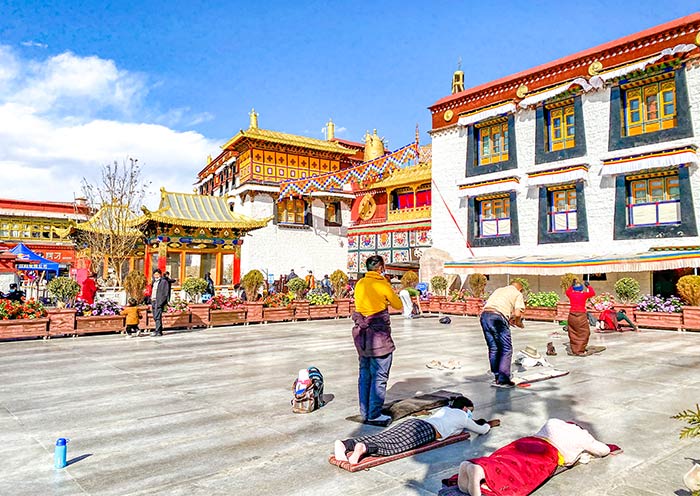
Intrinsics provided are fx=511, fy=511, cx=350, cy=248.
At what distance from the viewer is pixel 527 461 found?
147 inches

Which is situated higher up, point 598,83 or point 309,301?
point 598,83

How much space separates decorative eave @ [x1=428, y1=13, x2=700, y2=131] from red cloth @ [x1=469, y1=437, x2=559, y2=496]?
19.4 metres

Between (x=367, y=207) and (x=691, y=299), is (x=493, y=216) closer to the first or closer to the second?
(x=691, y=299)

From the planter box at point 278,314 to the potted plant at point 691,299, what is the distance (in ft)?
41.2

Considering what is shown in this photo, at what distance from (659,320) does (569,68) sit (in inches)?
451

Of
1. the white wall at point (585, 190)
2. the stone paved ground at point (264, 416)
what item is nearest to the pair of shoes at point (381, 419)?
the stone paved ground at point (264, 416)

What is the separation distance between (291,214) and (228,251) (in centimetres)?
796

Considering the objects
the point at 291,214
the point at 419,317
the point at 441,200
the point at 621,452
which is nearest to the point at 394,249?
the point at 441,200

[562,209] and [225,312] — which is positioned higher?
[562,209]

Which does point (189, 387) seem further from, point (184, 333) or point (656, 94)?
point (656, 94)

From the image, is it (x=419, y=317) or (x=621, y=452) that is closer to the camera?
(x=621, y=452)

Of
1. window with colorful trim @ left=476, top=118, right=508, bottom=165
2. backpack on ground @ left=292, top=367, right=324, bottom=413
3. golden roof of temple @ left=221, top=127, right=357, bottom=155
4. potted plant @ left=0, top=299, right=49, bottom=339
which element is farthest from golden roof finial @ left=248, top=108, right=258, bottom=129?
backpack on ground @ left=292, top=367, right=324, bottom=413

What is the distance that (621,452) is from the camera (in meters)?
4.53

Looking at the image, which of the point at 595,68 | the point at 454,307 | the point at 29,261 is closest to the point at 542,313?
the point at 454,307
